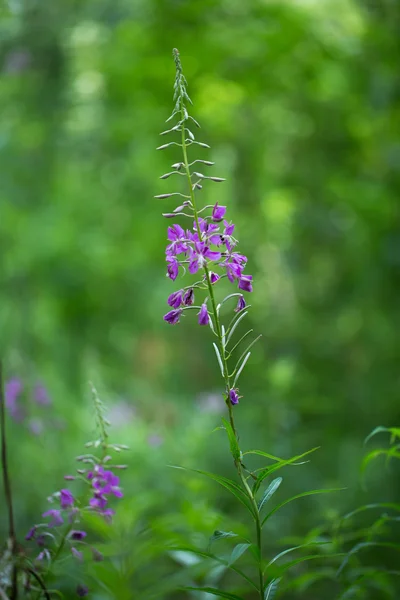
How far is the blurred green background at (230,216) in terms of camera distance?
4023mm

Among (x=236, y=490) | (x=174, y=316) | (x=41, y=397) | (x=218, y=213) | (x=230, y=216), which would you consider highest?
(x=230, y=216)

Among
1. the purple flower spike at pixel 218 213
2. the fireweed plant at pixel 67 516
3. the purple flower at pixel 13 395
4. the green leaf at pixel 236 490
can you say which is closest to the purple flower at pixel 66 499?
the fireweed plant at pixel 67 516

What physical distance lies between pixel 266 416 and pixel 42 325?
209 cm

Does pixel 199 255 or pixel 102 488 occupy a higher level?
pixel 199 255

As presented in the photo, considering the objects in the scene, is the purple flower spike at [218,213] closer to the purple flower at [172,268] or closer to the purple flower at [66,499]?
the purple flower at [172,268]

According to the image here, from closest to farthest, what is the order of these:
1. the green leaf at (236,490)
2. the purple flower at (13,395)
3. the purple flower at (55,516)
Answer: the green leaf at (236,490), the purple flower at (55,516), the purple flower at (13,395)

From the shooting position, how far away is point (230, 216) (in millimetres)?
4898

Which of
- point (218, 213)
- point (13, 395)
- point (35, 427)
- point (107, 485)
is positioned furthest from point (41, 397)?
point (218, 213)

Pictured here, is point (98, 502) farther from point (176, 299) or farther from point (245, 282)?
point (245, 282)

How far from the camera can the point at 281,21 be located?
13.0 ft

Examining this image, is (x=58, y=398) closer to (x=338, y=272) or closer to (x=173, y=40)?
(x=338, y=272)

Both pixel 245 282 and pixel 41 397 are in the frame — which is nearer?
pixel 245 282

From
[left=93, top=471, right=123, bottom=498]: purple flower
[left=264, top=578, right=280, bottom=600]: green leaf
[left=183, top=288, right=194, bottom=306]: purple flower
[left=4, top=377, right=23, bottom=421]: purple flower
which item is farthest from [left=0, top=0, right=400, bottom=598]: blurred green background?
[left=183, top=288, right=194, bottom=306]: purple flower

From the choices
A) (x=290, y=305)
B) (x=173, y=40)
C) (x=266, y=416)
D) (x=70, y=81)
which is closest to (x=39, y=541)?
(x=266, y=416)
